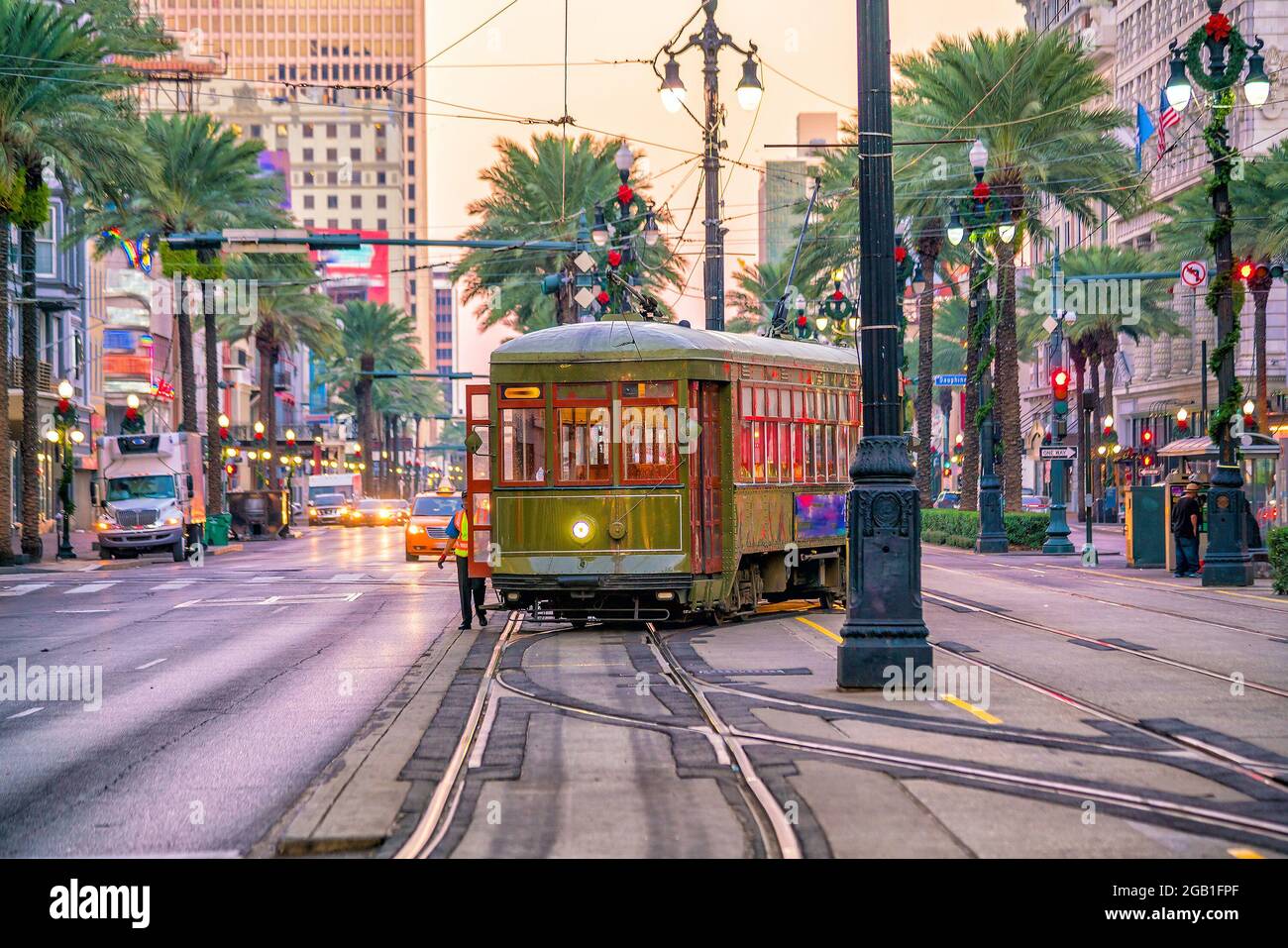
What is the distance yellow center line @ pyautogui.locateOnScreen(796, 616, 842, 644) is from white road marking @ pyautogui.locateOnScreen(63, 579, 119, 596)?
16717 millimetres

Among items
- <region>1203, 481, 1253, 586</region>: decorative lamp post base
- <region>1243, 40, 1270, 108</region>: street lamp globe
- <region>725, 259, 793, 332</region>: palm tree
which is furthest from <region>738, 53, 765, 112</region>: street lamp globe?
<region>725, 259, 793, 332</region>: palm tree

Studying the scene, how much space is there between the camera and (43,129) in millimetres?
41188

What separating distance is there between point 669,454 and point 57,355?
174 ft

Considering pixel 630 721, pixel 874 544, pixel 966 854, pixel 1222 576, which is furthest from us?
pixel 1222 576

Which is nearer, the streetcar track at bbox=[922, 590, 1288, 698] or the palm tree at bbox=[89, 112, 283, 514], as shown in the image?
the streetcar track at bbox=[922, 590, 1288, 698]

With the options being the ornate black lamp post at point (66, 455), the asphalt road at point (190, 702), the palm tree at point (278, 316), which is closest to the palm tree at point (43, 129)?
the ornate black lamp post at point (66, 455)

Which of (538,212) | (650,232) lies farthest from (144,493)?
(650,232)

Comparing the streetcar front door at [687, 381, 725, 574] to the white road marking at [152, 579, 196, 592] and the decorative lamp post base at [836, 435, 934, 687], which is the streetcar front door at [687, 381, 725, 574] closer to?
the decorative lamp post base at [836, 435, 934, 687]

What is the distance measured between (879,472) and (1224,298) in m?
18.2

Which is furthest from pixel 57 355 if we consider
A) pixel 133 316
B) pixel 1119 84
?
pixel 1119 84

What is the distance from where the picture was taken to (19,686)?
54.4ft

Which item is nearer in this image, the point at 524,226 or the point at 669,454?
the point at 669,454

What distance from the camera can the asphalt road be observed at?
948 cm
